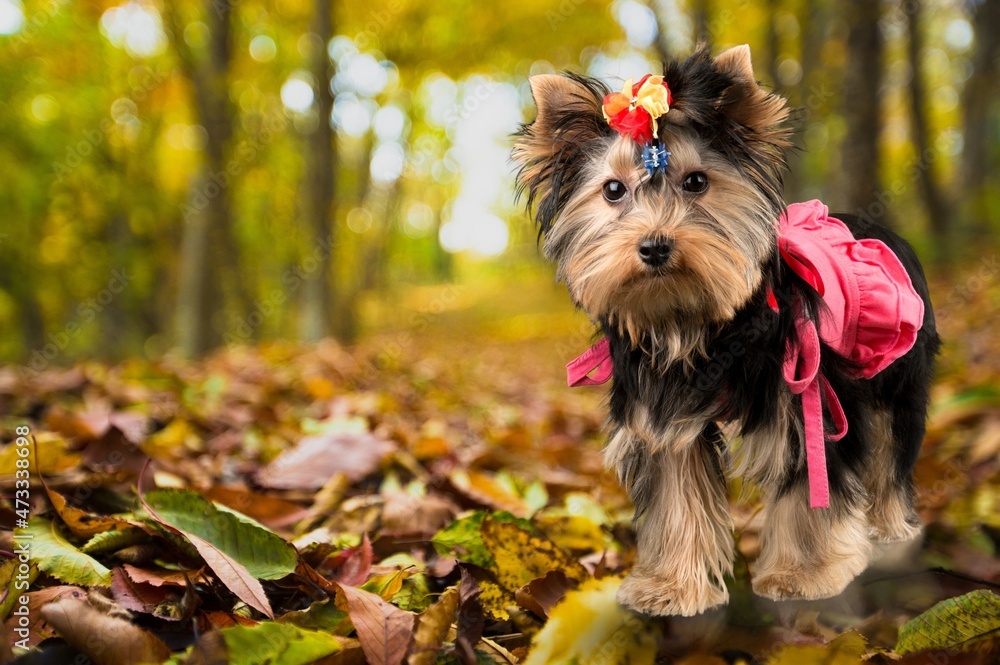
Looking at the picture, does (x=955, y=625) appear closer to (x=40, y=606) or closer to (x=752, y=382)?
(x=752, y=382)

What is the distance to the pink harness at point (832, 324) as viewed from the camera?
2100 millimetres

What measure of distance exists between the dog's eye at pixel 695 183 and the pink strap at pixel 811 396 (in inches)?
19.1

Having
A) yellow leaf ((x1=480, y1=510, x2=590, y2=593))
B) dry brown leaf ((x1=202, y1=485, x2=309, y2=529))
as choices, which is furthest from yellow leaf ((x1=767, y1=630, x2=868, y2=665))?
dry brown leaf ((x1=202, y1=485, x2=309, y2=529))

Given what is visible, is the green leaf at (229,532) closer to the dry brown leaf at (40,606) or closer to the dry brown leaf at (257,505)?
the dry brown leaf at (40,606)

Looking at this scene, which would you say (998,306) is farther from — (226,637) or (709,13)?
(226,637)

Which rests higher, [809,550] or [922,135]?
[922,135]

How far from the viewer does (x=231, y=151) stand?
1184 cm

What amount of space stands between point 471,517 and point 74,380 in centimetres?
310

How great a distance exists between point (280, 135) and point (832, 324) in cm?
2132

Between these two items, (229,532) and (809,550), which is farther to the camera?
(809,550)

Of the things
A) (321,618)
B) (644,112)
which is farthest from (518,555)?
(644,112)

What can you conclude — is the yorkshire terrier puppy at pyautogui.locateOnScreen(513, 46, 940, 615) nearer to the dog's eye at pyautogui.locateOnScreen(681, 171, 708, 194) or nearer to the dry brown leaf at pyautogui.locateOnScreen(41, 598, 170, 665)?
the dog's eye at pyautogui.locateOnScreen(681, 171, 708, 194)

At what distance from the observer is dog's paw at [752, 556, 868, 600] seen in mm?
2201

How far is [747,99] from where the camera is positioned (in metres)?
2.18
